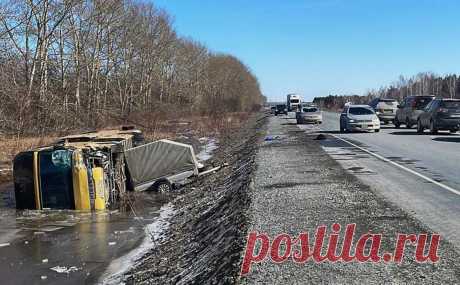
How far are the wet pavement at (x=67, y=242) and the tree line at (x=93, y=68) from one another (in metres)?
17.6

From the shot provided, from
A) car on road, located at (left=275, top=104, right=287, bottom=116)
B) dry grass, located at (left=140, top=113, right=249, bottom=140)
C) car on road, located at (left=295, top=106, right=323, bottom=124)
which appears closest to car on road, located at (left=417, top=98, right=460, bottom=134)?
car on road, located at (left=295, top=106, right=323, bottom=124)

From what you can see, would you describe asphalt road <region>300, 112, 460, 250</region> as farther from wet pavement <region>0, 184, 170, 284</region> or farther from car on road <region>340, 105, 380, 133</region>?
car on road <region>340, 105, 380, 133</region>

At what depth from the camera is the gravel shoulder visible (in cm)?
541

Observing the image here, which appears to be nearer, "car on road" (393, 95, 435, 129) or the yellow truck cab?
the yellow truck cab

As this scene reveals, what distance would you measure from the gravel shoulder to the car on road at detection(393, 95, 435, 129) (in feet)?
61.9

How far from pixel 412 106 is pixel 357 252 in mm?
29115

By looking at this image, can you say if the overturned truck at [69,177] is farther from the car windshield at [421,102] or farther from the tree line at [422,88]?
the tree line at [422,88]

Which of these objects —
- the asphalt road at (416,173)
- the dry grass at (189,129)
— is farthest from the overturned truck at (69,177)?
the dry grass at (189,129)

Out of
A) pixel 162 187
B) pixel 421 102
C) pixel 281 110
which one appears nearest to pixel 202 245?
pixel 162 187

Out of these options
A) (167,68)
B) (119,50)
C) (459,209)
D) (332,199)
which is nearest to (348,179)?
(332,199)

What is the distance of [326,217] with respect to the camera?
830 centimetres

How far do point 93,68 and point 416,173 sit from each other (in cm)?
4227

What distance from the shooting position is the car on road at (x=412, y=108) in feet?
108

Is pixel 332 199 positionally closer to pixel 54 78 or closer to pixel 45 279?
pixel 45 279
